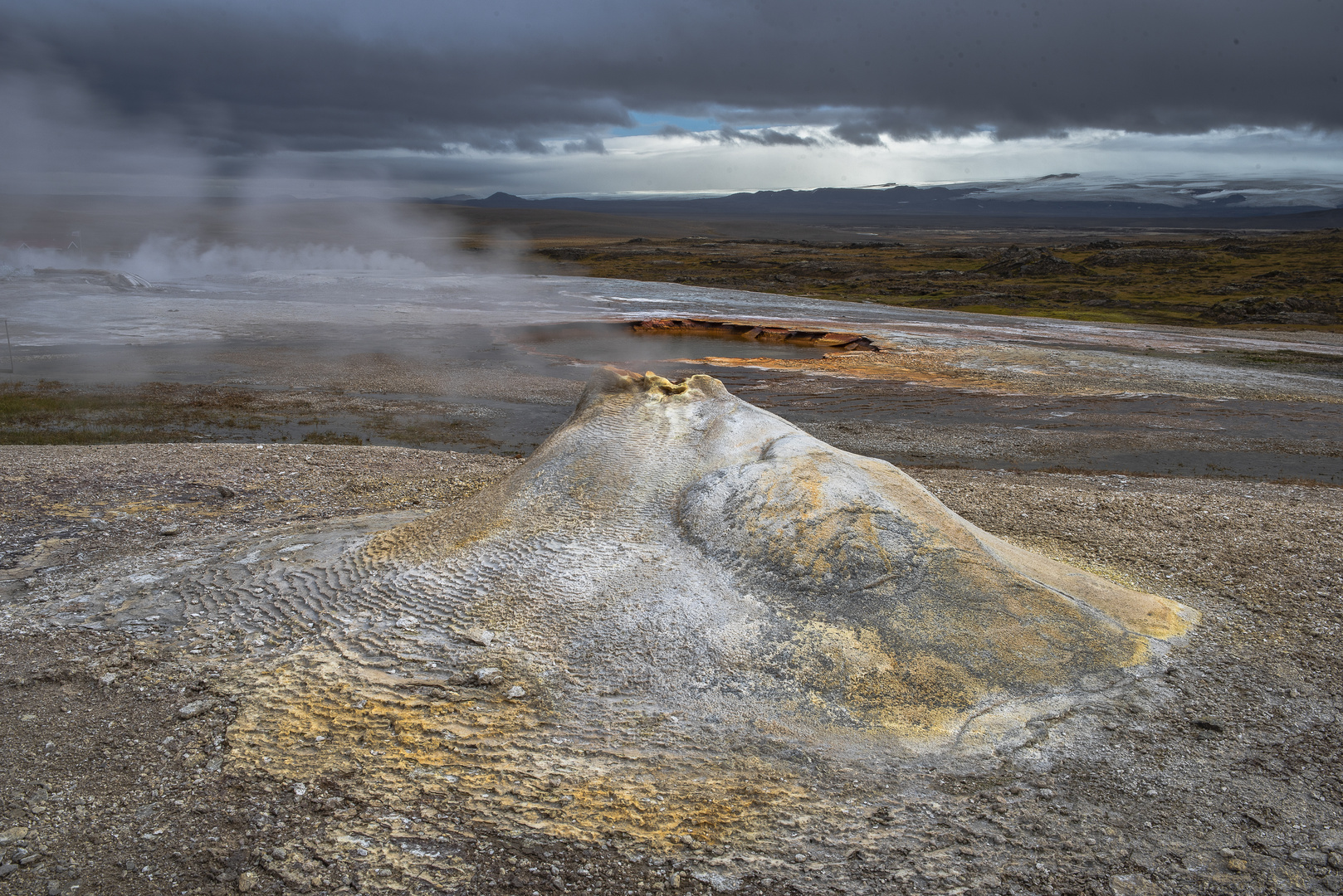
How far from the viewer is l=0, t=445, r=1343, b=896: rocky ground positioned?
3301 mm

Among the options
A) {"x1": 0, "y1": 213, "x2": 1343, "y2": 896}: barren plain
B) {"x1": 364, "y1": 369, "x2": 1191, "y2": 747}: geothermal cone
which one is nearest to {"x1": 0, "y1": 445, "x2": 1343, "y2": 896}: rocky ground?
{"x1": 0, "y1": 213, "x2": 1343, "y2": 896}: barren plain

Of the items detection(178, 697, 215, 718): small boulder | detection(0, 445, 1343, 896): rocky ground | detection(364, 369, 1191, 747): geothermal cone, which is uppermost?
detection(364, 369, 1191, 747): geothermal cone

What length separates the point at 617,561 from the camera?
5.18m

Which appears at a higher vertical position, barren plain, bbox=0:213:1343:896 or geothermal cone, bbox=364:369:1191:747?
geothermal cone, bbox=364:369:1191:747

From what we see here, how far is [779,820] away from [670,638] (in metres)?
1.28

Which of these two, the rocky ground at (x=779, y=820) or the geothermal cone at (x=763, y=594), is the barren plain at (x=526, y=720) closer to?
the rocky ground at (x=779, y=820)

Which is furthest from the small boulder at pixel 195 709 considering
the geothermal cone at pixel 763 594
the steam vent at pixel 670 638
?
the geothermal cone at pixel 763 594

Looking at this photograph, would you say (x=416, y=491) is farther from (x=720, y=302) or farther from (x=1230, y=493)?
(x=720, y=302)

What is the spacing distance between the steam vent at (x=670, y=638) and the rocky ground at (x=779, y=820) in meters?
0.13

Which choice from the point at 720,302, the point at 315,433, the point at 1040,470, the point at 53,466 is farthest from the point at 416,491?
the point at 720,302

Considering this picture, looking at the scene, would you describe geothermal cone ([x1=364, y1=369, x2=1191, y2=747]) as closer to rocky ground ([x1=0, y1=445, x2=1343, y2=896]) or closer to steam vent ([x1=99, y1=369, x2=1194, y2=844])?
steam vent ([x1=99, y1=369, x2=1194, y2=844])

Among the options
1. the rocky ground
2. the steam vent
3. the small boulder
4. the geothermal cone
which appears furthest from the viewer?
the geothermal cone

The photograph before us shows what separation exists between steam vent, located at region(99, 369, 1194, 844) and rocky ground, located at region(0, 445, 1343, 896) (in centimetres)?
13

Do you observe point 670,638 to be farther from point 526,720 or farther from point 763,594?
point 526,720
